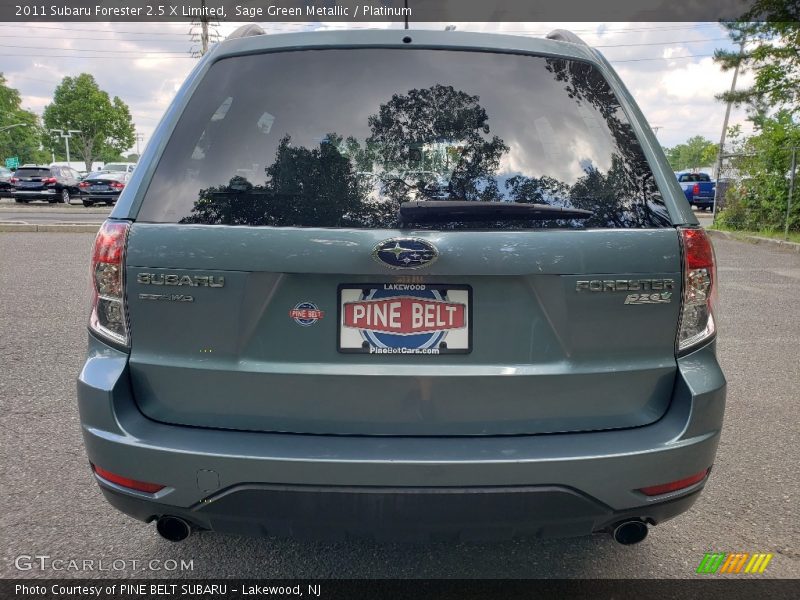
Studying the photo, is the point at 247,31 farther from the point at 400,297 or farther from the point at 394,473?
the point at 394,473

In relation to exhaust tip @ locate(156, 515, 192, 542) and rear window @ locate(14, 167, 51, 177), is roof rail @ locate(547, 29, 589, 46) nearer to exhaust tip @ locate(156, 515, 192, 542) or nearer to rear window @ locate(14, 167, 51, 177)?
exhaust tip @ locate(156, 515, 192, 542)

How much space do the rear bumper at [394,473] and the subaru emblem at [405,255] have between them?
530mm

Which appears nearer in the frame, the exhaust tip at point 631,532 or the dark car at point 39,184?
the exhaust tip at point 631,532

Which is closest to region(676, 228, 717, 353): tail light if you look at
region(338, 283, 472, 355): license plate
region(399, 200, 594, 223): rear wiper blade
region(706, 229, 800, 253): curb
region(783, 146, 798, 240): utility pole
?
region(399, 200, 594, 223): rear wiper blade

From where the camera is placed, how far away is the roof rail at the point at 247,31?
244 centimetres

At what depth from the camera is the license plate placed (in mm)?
1906

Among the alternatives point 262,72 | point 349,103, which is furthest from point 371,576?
point 262,72

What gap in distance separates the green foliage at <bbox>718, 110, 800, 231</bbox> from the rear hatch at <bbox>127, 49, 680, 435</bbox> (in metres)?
15.7

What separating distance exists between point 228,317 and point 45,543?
4.89 ft

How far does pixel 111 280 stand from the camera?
2.00 meters

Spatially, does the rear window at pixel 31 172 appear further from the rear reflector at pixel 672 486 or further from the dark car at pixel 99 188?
the rear reflector at pixel 672 486

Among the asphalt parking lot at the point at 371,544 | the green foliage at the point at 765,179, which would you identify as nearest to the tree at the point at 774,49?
the green foliage at the point at 765,179

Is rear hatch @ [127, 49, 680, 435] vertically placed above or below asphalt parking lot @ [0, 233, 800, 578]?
above

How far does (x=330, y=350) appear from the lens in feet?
6.32
